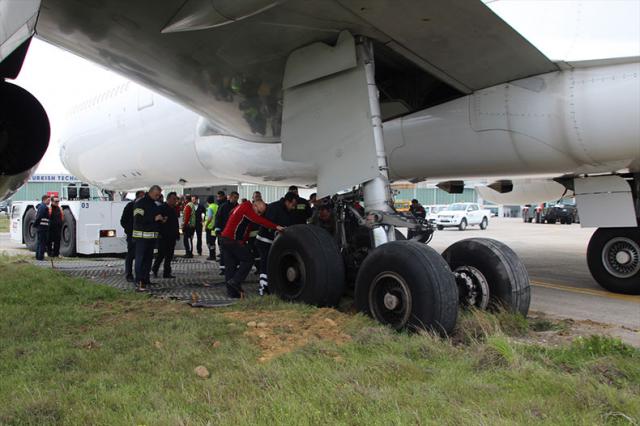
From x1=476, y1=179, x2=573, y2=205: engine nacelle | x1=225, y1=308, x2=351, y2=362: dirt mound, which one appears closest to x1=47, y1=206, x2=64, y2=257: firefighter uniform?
x1=225, y1=308, x2=351, y2=362: dirt mound

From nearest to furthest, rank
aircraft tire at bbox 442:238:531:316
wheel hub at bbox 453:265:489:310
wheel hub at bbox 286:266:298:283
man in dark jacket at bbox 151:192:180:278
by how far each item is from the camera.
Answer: aircraft tire at bbox 442:238:531:316, wheel hub at bbox 453:265:489:310, wheel hub at bbox 286:266:298:283, man in dark jacket at bbox 151:192:180:278

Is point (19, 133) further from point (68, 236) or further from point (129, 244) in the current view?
point (68, 236)

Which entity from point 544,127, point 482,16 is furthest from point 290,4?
point 544,127

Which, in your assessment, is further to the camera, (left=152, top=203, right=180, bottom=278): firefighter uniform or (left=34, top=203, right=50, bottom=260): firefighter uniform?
(left=34, top=203, right=50, bottom=260): firefighter uniform

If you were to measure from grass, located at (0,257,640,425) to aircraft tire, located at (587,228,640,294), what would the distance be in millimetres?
3440

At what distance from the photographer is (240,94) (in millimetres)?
7016

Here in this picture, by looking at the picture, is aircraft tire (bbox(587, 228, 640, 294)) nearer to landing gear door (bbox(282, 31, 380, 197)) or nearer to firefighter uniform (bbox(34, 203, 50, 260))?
landing gear door (bbox(282, 31, 380, 197))

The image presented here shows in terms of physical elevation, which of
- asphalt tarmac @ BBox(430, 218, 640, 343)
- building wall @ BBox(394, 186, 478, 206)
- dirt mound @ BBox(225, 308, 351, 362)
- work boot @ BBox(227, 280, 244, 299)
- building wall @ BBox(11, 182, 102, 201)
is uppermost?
building wall @ BBox(11, 182, 102, 201)

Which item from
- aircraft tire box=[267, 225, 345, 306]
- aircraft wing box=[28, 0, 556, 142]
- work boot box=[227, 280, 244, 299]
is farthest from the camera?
work boot box=[227, 280, 244, 299]

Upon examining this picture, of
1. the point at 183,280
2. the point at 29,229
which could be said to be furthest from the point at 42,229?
the point at 183,280

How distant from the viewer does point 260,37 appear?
5504mm

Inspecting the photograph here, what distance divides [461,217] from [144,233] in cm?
2383

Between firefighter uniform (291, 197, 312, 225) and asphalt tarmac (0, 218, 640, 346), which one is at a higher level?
firefighter uniform (291, 197, 312, 225)

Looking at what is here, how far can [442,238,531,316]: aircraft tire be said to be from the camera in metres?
5.22
